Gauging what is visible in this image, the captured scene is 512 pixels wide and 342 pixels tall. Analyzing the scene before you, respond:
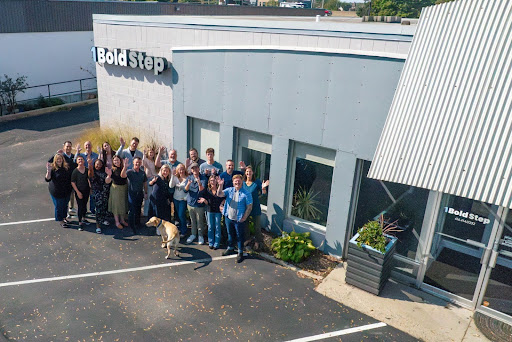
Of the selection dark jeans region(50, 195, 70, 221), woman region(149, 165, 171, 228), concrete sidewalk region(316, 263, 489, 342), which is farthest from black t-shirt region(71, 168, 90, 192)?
concrete sidewalk region(316, 263, 489, 342)

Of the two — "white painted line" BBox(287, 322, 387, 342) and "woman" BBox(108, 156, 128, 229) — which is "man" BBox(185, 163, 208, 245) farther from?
"white painted line" BBox(287, 322, 387, 342)

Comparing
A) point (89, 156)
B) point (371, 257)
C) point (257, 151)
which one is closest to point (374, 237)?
point (371, 257)

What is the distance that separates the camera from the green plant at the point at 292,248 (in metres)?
9.45

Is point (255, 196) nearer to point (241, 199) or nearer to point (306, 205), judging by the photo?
point (241, 199)

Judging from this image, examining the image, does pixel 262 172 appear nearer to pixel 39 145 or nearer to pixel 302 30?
pixel 302 30

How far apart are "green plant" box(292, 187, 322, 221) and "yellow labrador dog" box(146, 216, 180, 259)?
284 centimetres

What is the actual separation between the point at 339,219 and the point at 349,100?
2.58m

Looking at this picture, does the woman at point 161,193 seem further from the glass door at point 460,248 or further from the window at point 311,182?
the glass door at point 460,248

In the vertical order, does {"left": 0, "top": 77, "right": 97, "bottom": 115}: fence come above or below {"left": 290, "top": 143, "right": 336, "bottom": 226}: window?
below

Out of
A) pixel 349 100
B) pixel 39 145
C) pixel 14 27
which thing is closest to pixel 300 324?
pixel 349 100

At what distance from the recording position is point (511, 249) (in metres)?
7.59

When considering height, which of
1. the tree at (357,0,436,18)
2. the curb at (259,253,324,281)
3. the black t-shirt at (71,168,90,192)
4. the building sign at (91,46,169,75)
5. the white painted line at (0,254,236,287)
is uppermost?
the tree at (357,0,436,18)

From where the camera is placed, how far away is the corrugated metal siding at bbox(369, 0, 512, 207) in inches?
253

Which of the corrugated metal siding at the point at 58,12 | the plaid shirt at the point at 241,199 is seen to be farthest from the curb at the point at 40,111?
the plaid shirt at the point at 241,199
